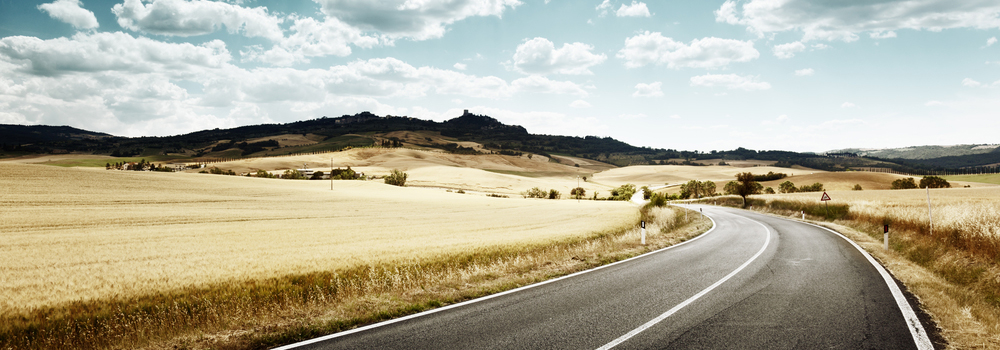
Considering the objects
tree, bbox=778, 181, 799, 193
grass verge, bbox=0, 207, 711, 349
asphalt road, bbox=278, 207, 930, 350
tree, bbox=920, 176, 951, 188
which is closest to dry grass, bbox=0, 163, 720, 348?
grass verge, bbox=0, 207, 711, 349

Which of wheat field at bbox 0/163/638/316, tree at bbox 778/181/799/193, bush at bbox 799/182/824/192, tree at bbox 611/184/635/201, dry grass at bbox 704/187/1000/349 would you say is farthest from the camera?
tree at bbox 778/181/799/193

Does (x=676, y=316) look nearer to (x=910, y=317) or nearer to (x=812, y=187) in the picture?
(x=910, y=317)

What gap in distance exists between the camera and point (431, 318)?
711cm

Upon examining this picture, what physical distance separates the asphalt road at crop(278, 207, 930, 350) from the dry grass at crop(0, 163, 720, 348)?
3.71ft

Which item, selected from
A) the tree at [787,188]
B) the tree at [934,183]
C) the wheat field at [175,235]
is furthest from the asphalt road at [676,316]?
the tree at [787,188]

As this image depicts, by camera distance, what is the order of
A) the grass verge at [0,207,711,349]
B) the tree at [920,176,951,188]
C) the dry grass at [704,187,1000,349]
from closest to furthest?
the dry grass at [704,187,1000,349] < the grass verge at [0,207,711,349] < the tree at [920,176,951,188]

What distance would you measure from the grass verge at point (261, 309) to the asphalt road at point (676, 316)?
72cm

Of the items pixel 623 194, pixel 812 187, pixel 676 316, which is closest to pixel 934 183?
pixel 812 187

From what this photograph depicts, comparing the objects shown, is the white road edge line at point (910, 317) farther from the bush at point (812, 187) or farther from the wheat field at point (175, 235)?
the bush at point (812, 187)

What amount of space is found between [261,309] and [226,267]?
5.97 meters

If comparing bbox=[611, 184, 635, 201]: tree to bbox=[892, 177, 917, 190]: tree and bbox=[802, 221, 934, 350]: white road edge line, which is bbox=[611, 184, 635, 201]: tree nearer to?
bbox=[892, 177, 917, 190]: tree

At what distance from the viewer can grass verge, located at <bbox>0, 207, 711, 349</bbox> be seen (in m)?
6.61

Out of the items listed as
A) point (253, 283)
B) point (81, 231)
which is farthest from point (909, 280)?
point (81, 231)

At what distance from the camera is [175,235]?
20297mm
